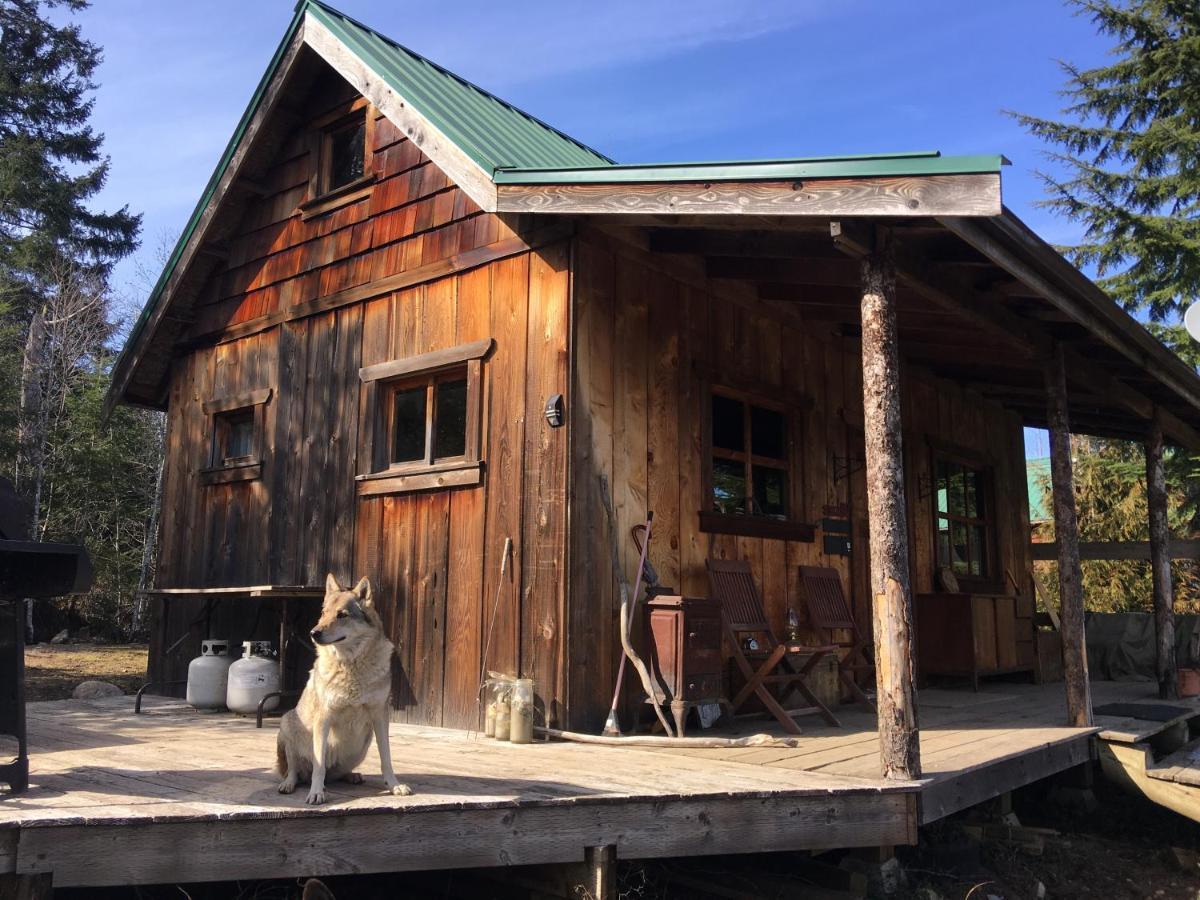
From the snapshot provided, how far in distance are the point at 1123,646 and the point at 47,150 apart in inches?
951

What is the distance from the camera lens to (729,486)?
276 inches

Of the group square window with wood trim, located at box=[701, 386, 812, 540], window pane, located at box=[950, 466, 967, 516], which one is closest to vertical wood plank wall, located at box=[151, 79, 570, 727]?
square window with wood trim, located at box=[701, 386, 812, 540]

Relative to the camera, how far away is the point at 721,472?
6.95m

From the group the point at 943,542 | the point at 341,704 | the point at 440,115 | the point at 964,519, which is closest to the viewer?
the point at 341,704

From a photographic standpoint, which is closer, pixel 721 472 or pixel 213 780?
pixel 213 780

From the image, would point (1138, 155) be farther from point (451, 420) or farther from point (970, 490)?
point (451, 420)

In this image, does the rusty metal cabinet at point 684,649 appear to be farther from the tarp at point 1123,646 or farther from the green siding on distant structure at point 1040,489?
the green siding on distant structure at point 1040,489

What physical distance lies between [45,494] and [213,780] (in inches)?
646

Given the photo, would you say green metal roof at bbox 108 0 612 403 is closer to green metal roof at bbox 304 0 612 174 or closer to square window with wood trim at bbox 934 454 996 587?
green metal roof at bbox 304 0 612 174

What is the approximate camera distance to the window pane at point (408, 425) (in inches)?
275

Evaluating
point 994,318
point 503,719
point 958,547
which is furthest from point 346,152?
point 958,547

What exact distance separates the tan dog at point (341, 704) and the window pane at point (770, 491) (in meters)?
3.89

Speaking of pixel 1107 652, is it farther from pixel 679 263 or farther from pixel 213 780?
pixel 213 780

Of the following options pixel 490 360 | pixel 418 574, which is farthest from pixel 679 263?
pixel 418 574
